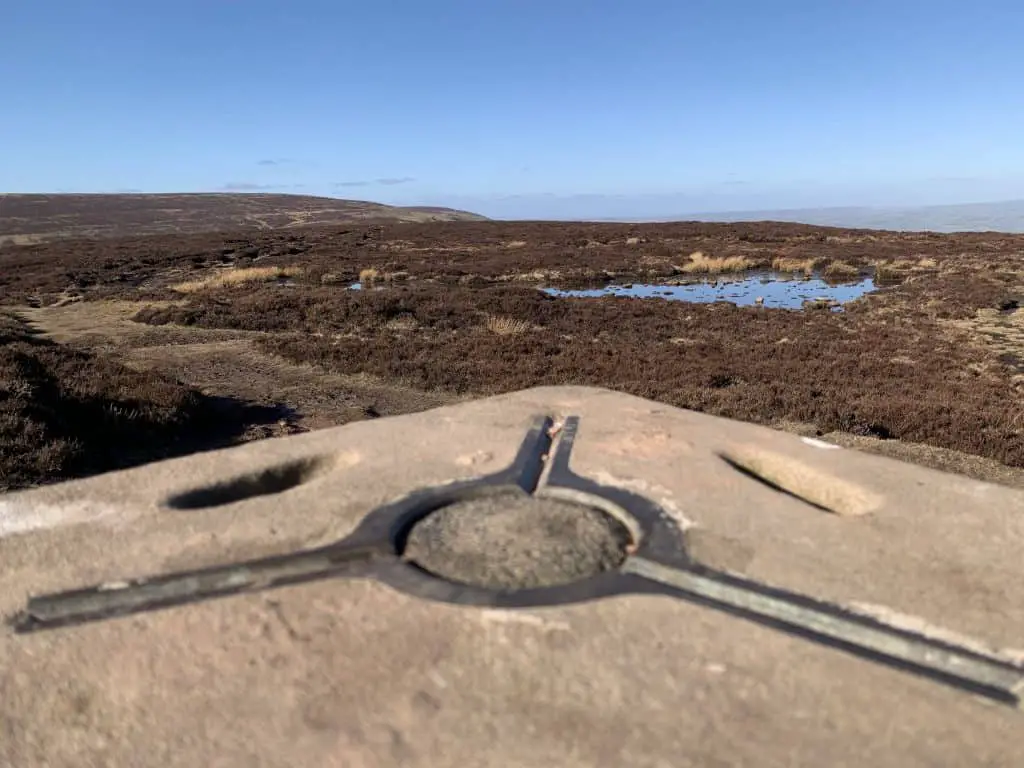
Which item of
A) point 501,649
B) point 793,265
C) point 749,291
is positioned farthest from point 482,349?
point 793,265

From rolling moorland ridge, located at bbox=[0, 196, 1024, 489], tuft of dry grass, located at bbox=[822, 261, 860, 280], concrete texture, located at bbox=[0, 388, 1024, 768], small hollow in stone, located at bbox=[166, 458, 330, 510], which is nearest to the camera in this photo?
concrete texture, located at bbox=[0, 388, 1024, 768]

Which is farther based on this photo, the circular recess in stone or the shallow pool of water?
the shallow pool of water

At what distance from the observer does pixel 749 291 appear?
81.6ft

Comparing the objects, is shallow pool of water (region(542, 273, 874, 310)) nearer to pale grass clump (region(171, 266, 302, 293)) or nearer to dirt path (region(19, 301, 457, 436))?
pale grass clump (region(171, 266, 302, 293))

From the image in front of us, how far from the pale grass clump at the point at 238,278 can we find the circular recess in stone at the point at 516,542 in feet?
75.8

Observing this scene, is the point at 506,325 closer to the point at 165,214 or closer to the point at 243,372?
the point at 243,372

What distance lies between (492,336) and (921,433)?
872 cm

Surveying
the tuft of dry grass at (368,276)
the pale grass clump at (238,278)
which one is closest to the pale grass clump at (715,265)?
the tuft of dry grass at (368,276)

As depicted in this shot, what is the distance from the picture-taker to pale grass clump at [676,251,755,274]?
3116 centimetres

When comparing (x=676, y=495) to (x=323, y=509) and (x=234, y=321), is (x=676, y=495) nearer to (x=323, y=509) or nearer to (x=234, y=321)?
(x=323, y=509)

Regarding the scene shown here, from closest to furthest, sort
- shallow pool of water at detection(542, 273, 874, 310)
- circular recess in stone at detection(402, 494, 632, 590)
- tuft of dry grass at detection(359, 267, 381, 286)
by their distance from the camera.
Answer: circular recess in stone at detection(402, 494, 632, 590) → shallow pool of water at detection(542, 273, 874, 310) → tuft of dry grass at detection(359, 267, 381, 286)

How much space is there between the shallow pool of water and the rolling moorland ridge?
391mm

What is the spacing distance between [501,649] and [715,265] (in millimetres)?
31190

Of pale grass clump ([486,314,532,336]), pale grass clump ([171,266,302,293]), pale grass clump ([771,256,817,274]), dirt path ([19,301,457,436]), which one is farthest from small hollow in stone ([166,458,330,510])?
pale grass clump ([771,256,817,274])
